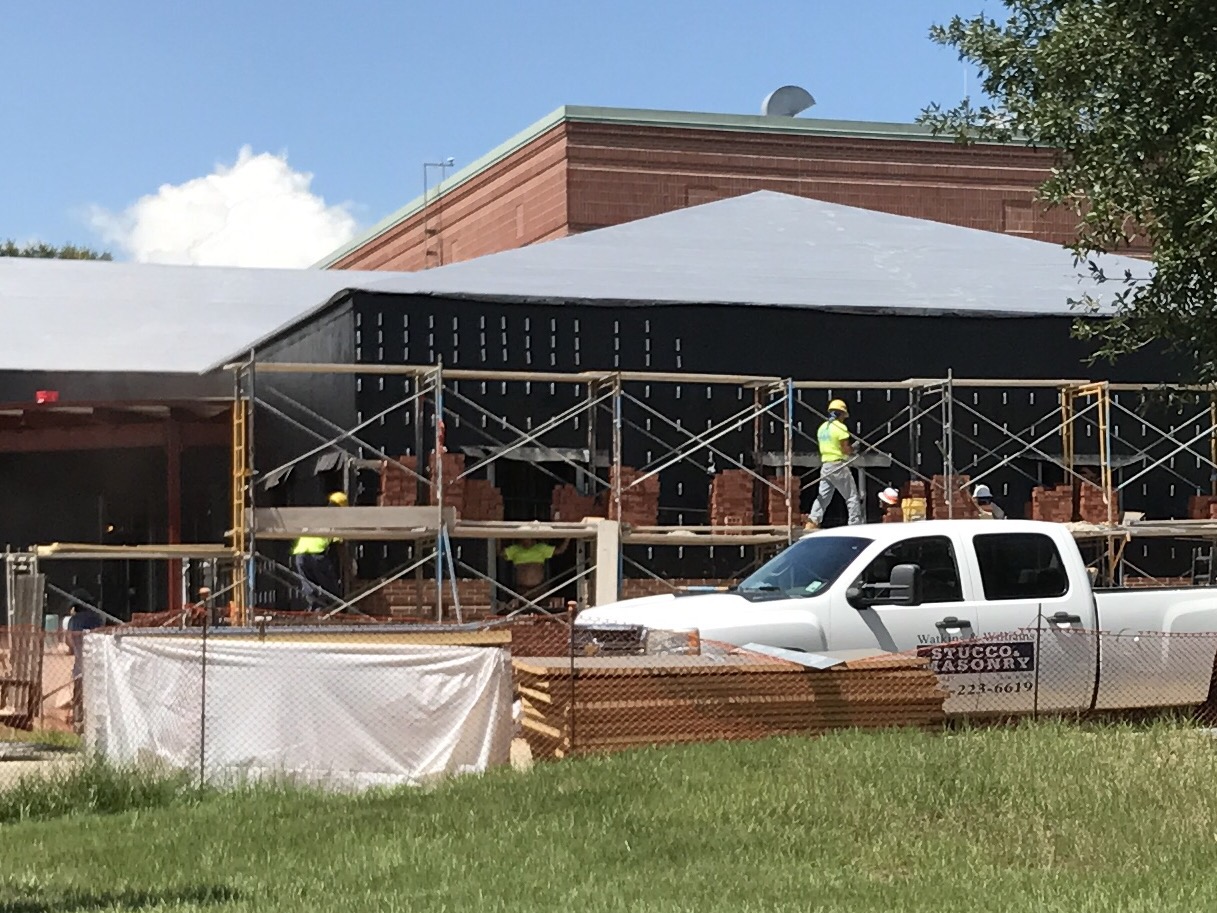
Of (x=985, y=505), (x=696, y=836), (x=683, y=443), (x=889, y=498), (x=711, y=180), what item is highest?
(x=711, y=180)

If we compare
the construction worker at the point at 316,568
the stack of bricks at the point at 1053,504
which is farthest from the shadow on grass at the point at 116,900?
the stack of bricks at the point at 1053,504

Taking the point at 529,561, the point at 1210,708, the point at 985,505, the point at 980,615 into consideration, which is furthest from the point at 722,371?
the point at 1210,708

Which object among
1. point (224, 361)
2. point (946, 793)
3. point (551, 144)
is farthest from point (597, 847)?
point (551, 144)

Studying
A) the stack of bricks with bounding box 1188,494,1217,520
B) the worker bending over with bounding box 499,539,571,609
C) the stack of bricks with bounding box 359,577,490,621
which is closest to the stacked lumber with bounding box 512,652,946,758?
the stack of bricks with bounding box 359,577,490,621

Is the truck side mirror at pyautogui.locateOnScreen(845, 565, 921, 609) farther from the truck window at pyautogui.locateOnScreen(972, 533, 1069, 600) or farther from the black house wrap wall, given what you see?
the black house wrap wall

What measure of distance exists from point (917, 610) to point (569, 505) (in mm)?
9910

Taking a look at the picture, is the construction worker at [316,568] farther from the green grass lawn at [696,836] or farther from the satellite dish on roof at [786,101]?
the satellite dish on roof at [786,101]

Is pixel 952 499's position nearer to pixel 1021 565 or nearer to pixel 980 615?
pixel 1021 565

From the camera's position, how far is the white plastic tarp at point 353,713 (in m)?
13.9

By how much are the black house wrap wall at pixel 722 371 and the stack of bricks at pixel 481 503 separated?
3.04 feet

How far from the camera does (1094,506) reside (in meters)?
26.3

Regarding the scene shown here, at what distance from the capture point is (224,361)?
32750 mm

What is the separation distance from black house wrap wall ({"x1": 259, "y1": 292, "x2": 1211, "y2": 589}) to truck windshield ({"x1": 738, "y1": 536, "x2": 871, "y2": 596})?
27.7 ft

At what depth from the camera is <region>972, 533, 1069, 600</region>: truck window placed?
1617cm
